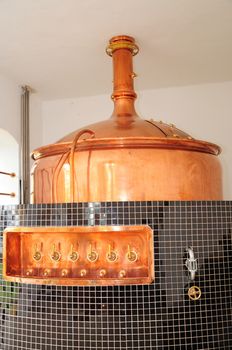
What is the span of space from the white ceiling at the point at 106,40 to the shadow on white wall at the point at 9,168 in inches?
29.8

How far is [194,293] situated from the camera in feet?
6.80

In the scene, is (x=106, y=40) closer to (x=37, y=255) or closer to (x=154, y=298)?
(x=37, y=255)

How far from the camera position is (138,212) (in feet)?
6.90

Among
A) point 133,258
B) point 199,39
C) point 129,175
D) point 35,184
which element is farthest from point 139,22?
point 133,258

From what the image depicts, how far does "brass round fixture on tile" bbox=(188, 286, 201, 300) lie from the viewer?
6.79ft

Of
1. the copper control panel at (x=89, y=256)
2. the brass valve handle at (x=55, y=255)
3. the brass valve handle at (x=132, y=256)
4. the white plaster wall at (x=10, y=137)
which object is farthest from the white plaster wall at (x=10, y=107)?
the brass valve handle at (x=132, y=256)

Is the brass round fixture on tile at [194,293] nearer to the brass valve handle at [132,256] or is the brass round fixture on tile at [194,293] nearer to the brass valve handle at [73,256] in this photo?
the brass valve handle at [132,256]

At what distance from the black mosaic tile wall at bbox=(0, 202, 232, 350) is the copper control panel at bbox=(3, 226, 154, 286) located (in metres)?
0.05

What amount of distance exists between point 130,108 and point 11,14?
1228mm

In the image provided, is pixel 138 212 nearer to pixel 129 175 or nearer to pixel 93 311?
pixel 129 175

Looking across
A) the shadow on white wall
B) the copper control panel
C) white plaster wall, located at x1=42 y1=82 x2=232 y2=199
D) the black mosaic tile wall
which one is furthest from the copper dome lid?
the shadow on white wall

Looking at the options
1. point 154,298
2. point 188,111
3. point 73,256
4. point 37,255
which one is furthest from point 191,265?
point 188,111

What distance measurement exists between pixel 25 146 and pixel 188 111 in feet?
6.65

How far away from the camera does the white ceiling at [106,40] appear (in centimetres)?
273
